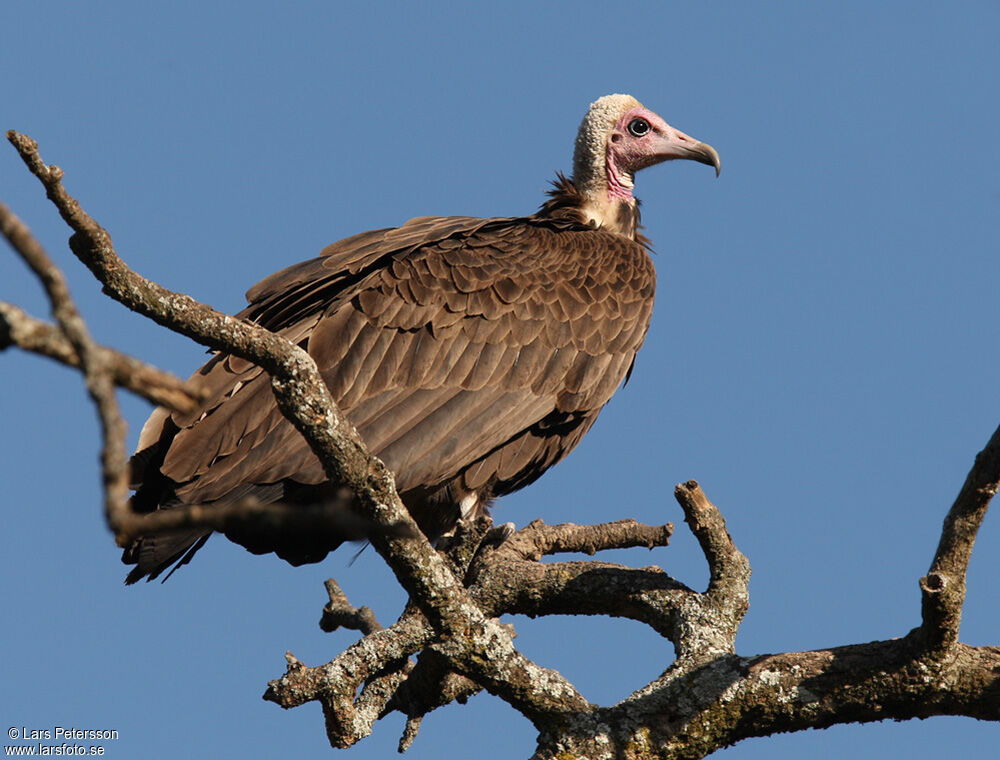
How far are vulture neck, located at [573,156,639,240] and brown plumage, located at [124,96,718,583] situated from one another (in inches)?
23.6

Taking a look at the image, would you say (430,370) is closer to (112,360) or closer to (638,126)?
(638,126)

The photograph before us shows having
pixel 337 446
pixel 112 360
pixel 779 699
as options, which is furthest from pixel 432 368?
pixel 112 360

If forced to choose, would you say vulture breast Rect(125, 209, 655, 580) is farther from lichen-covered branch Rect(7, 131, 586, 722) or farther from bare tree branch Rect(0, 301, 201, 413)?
bare tree branch Rect(0, 301, 201, 413)

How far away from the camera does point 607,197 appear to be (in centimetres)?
763

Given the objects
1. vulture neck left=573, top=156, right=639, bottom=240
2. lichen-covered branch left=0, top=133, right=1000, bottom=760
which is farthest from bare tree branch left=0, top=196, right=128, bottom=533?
vulture neck left=573, top=156, right=639, bottom=240

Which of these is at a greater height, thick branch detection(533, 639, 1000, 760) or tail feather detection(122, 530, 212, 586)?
tail feather detection(122, 530, 212, 586)

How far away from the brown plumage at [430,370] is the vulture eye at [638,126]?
1.19m

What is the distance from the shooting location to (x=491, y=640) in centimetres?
406

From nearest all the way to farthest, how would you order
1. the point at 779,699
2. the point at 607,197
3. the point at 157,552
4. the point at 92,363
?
A: the point at 92,363
the point at 779,699
the point at 157,552
the point at 607,197

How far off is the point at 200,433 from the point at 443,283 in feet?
4.73

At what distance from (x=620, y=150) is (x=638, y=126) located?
0.70 feet

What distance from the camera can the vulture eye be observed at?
7766 mm

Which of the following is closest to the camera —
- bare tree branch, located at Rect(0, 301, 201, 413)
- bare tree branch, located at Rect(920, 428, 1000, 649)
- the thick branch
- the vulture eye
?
bare tree branch, located at Rect(0, 301, 201, 413)

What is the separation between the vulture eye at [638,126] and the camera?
7.77 m
